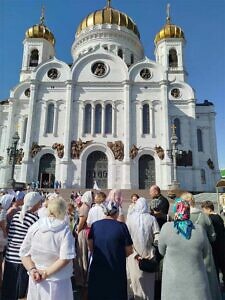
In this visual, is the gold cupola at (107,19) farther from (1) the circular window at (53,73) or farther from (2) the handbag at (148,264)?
(2) the handbag at (148,264)

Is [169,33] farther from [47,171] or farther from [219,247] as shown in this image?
[219,247]

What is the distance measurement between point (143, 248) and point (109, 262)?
Result: 100 cm

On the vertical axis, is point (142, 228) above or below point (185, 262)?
above

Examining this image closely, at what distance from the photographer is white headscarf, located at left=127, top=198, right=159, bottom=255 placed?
13.2 ft

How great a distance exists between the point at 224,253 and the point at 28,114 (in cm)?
2553

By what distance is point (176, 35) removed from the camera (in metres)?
32.5

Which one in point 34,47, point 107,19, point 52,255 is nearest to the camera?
point 52,255

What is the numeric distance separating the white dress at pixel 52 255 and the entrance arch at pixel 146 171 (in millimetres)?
23102

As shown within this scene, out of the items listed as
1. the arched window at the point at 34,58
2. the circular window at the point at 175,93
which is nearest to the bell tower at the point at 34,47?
the arched window at the point at 34,58

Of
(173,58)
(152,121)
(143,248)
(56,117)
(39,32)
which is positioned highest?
(39,32)

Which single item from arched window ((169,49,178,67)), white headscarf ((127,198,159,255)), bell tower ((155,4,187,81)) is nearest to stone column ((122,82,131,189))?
bell tower ((155,4,187,81))

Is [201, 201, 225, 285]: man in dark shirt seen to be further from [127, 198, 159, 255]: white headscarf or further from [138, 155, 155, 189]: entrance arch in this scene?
[138, 155, 155, 189]: entrance arch

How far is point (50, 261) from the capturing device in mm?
2705

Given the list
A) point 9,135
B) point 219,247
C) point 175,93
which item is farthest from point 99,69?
point 219,247
